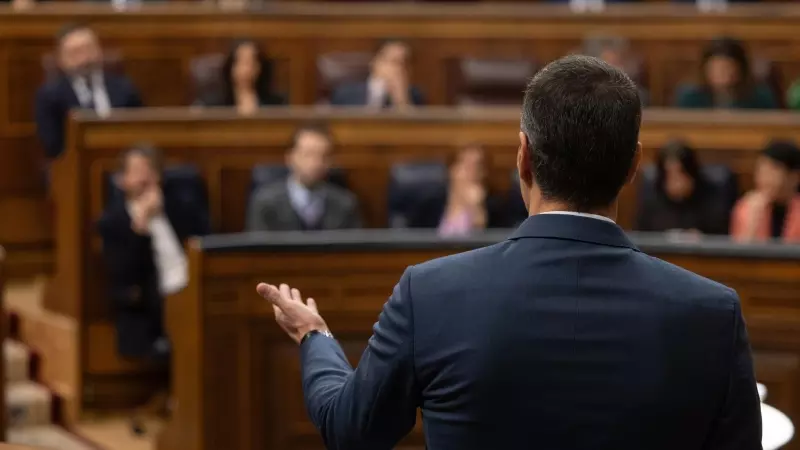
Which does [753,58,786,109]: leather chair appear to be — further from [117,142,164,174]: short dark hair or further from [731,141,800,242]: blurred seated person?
[117,142,164,174]: short dark hair

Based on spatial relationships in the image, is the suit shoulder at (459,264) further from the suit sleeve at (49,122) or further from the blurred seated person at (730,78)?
the blurred seated person at (730,78)

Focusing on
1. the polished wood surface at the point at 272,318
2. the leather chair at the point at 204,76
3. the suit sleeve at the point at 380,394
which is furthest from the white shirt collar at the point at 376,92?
the suit sleeve at the point at 380,394

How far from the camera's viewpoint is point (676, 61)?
4879 millimetres

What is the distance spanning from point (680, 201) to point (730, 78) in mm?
859

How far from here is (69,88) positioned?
4.23m

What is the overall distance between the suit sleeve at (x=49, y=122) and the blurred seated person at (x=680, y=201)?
1.79 m

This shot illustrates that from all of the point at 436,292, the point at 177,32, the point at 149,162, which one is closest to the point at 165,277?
the point at 149,162

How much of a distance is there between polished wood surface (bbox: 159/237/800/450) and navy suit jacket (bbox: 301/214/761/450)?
52.9 inches

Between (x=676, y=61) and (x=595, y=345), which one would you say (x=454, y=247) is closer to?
(x=595, y=345)

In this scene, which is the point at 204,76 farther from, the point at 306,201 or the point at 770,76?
the point at 770,76

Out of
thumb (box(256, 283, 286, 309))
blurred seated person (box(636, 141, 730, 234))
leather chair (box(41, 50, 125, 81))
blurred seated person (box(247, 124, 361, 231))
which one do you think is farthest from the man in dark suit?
leather chair (box(41, 50, 125, 81))

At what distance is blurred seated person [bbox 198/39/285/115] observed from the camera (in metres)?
4.34

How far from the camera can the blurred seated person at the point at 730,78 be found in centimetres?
438

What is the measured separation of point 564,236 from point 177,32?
3797 mm
